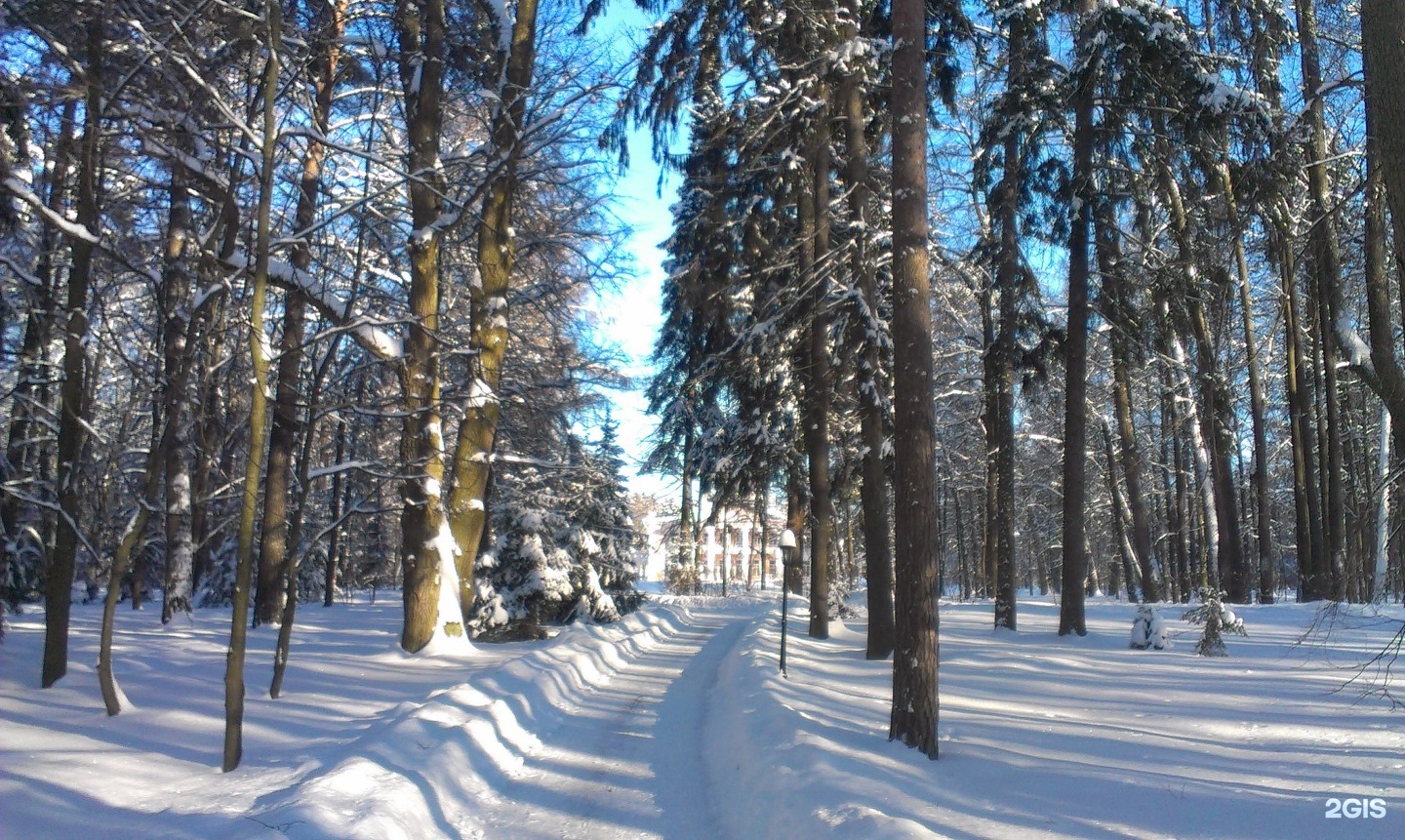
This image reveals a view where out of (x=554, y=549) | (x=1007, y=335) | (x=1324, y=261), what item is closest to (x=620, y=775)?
(x=1324, y=261)

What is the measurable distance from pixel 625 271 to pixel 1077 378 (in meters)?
8.19

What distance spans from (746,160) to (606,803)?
45.7ft

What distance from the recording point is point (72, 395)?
9.30 m

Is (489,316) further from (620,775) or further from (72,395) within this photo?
(620,775)

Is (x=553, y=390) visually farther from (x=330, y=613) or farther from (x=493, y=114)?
(x=330, y=613)

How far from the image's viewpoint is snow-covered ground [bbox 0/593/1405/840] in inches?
209

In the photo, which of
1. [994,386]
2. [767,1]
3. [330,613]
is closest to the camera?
[767,1]

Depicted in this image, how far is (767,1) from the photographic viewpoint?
15945 millimetres

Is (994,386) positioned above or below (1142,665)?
above

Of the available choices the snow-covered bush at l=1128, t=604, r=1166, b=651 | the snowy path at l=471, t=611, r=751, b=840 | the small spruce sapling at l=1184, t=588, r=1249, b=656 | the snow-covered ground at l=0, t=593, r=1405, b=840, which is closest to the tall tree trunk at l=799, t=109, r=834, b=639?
the snow-covered ground at l=0, t=593, r=1405, b=840

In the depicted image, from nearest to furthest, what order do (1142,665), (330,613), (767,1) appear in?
(1142,665)
(767,1)
(330,613)

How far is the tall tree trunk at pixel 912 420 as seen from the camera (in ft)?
24.3

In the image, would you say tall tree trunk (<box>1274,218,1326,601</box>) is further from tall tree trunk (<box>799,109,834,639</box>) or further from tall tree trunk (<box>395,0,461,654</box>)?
tall tree trunk (<box>395,0,461,654</box>)

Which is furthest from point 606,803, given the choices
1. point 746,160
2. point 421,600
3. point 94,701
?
point 746,160
